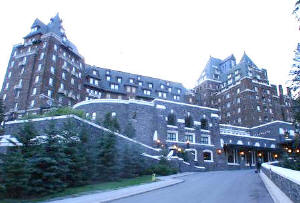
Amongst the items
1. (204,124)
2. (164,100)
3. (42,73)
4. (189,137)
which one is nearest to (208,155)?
(189,137)

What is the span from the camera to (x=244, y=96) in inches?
2813

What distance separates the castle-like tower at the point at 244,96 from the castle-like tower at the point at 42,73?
40.6 meters

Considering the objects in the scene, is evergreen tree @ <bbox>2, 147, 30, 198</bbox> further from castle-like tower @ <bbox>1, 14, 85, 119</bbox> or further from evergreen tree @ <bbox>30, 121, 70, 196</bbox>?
castle-like tower @ <bbox>1, 14, 85, 119</bbox>

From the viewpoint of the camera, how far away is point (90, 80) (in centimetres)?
6234

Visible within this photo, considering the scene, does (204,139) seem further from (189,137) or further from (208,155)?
(189,137)

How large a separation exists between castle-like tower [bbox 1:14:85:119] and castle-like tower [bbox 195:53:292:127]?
133 ft

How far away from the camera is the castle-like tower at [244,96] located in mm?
70369

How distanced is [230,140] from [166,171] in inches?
1036

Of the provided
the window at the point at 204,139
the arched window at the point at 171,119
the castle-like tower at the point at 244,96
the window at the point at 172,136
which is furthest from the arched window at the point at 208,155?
the castle-like tower at the point at 244,96

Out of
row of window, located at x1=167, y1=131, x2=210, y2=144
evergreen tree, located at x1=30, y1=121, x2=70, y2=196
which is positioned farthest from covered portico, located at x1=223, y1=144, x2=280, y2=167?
evergreen tree, located at x1=30, y1=121, x2=70, y2=196

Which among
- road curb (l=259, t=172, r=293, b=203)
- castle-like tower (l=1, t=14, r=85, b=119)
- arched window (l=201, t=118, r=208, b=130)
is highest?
castle-like tower (l=1, t=14, r=85, b=119)

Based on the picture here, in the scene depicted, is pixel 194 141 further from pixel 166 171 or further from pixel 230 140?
pixel 166 171

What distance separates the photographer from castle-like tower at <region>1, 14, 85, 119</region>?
5075cm

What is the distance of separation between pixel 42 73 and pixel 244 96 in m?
49.7
